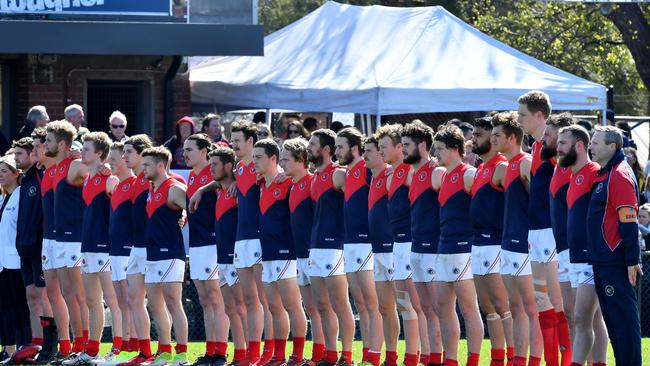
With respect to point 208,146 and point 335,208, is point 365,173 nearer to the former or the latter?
point 335,208

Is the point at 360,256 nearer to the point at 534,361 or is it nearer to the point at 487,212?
the point at 487,212

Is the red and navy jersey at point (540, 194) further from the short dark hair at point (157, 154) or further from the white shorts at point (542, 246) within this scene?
the short dark hair at point (157, 154)

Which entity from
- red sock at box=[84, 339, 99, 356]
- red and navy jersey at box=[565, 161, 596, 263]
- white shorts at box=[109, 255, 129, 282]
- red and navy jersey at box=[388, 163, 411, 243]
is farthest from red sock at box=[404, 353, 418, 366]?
red sock at box=[84, 339, 99, 356]

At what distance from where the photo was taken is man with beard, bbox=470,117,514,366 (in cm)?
1032

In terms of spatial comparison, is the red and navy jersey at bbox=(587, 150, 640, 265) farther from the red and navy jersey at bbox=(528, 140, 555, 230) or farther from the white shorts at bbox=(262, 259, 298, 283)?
the white shorts at bbox=(262, 259, 298, 283)

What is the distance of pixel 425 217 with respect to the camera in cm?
1079

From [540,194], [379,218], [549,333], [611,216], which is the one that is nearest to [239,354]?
[379,218]

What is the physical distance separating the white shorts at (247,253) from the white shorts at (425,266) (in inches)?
60.6

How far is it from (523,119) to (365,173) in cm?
166

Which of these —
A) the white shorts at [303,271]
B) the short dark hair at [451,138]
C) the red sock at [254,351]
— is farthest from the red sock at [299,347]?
the short dark hair at [451,138]

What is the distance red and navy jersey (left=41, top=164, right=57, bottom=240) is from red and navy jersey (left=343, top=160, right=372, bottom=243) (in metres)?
3.05

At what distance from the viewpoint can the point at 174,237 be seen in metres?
11.9

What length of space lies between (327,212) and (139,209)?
1.86m

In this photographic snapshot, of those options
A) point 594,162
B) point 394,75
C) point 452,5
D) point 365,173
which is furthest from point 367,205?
point 452,5
